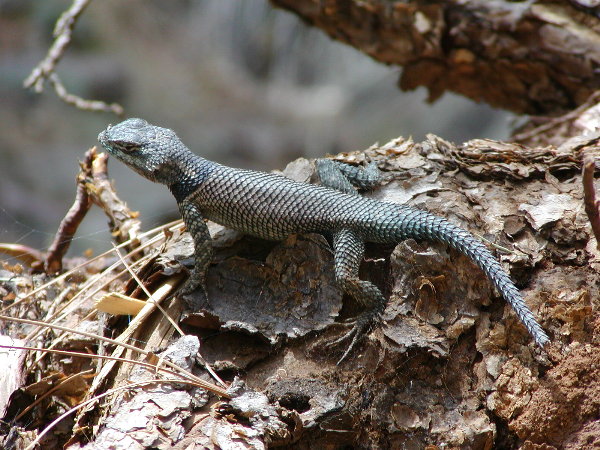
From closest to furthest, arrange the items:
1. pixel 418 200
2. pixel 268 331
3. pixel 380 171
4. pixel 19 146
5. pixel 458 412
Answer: pixel 458 412 < pixel 268 331 < pixel 418 200 < pixel 380 171 < pixel 19 146

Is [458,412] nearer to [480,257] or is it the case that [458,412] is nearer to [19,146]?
[480,257]

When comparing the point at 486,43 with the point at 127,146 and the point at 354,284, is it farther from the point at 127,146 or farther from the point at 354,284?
the point at 127,146

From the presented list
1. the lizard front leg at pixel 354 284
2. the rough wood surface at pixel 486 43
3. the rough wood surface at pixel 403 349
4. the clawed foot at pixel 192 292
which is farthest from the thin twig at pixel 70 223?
the rough wood surface at pixel 486 43

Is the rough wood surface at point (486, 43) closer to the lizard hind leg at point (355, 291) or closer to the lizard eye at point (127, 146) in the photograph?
the lizard eye at point (127, 146)

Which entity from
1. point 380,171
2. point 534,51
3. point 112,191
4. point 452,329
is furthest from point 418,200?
point 534,51

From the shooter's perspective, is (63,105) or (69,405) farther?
(63,105)

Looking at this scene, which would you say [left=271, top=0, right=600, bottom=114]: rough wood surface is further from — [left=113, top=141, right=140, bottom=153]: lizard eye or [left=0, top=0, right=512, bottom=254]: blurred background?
[left=113, top=141, right=140, bottom=153]: lizard eye

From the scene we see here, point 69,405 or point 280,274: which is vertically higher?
point 280,274
